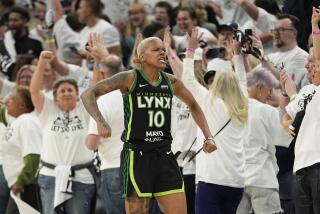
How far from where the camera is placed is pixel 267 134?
1241cm

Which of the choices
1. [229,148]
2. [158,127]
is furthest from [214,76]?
[158,127]

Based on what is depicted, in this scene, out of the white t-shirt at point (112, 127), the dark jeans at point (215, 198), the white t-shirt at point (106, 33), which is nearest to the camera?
the dark jeans at point (215, 198)

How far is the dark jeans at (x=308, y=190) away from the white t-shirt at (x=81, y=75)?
4.94 meters

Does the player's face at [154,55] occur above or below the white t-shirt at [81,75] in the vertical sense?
below

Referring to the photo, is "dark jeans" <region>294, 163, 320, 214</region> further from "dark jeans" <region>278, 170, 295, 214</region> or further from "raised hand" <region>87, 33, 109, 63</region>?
"raised hand" <region>87, 33, 109, 63</region>

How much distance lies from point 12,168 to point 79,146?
4.16ft

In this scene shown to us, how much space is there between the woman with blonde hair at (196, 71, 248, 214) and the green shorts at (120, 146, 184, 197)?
1.34 m

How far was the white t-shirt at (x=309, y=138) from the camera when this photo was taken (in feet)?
34.0

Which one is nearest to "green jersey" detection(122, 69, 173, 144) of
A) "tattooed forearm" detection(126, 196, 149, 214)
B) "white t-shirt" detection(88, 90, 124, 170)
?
"tattooed forearm" detection(126, 196, 149, 214)

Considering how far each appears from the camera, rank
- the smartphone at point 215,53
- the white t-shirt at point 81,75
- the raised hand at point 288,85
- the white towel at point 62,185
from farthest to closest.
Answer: the white t-shirt at point 81,75
the smartphone at point 215,53
the white towel at point 62,185
the raised hand at point 288,85

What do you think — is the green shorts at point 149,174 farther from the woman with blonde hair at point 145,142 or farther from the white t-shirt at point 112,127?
the white t-shirt at point 112,127

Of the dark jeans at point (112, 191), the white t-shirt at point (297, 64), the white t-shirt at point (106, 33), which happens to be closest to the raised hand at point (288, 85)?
the white t-shirt at point (297, 64)

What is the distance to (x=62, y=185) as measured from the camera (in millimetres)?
13047

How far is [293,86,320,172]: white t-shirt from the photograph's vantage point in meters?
10.4
